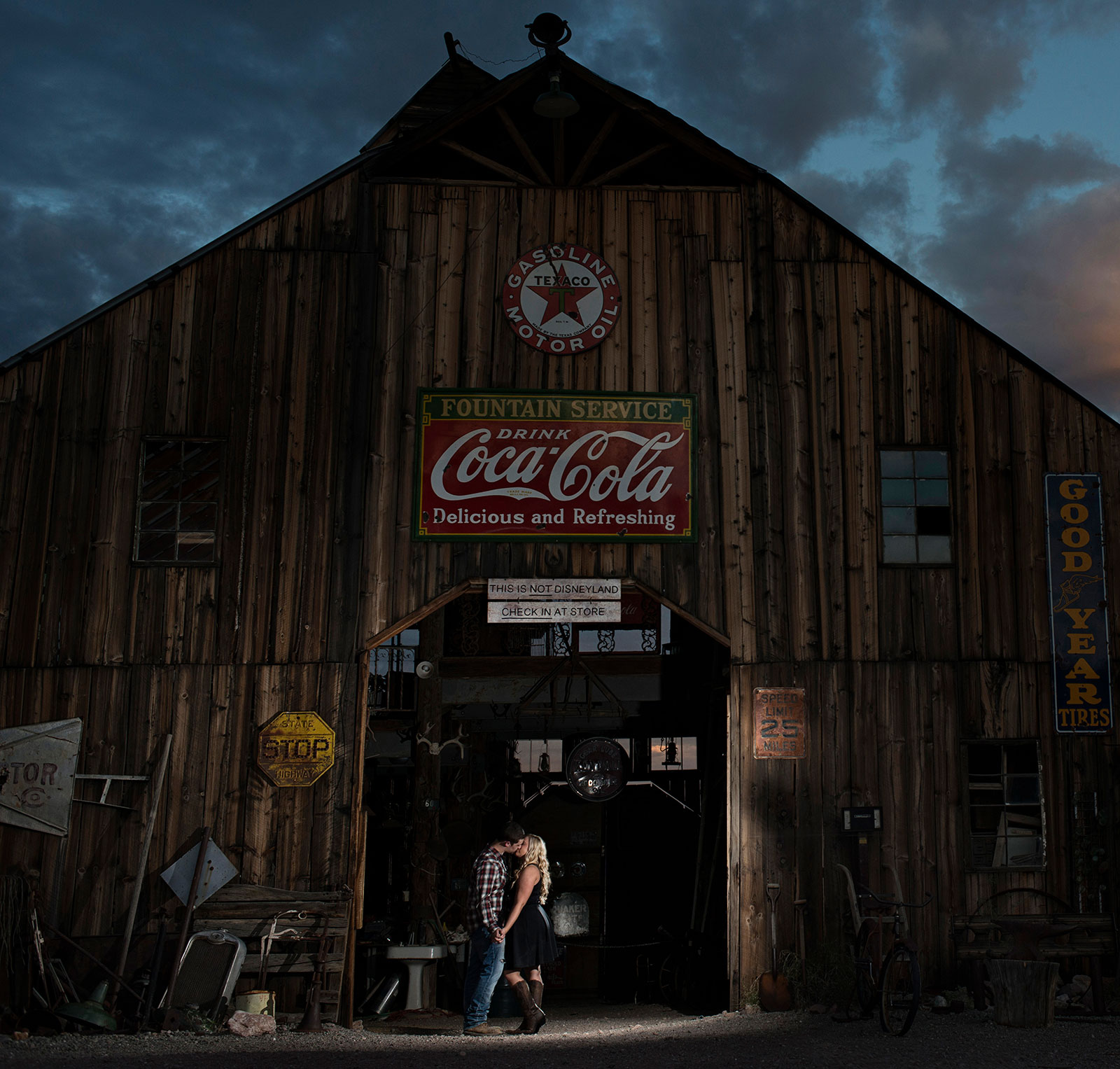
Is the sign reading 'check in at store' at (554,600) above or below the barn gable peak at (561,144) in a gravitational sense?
below

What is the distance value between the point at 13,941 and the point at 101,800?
1419 mm

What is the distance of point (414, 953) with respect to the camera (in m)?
13.4

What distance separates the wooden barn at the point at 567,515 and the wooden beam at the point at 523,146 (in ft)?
0.13

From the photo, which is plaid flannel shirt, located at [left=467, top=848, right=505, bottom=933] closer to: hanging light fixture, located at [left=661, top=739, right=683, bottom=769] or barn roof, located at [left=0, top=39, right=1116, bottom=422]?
barn roof, located at [left=0, top=39, right=1116, bottom=422]

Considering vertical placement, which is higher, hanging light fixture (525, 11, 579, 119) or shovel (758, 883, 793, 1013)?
hanging light fixture (525, 11, 579, 119)

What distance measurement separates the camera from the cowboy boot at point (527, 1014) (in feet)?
34.4

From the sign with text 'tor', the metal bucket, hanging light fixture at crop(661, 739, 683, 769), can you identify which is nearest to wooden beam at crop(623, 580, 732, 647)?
the sign with text 'tor'

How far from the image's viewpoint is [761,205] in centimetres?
1238

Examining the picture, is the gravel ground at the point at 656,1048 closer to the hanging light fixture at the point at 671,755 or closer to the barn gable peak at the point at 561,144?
the barn gable peak at the point at 561,144

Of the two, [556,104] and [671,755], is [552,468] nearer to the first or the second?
[556,104]

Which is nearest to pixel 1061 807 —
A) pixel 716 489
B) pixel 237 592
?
pixel 716 489

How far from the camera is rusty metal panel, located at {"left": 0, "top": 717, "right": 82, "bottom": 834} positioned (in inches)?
425

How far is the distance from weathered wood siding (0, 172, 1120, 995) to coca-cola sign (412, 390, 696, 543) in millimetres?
197

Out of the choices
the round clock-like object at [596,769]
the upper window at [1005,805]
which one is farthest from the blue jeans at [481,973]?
the upper window at [1005,805]
